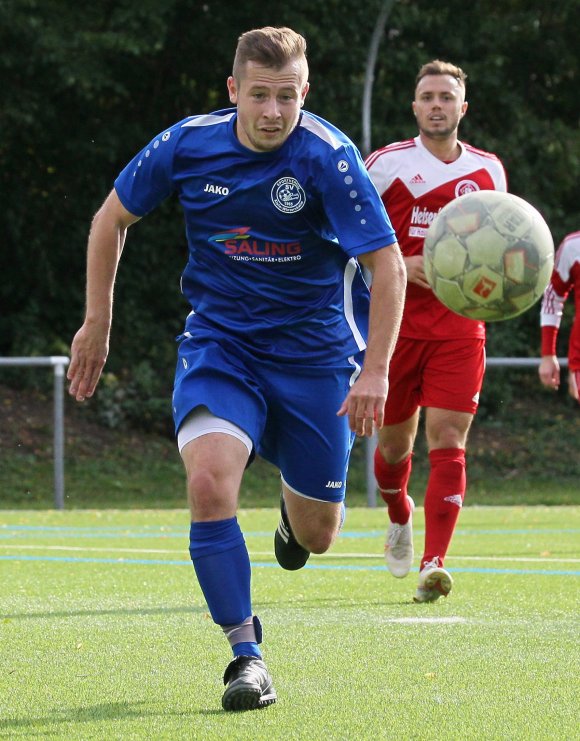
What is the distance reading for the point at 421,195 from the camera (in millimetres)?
7531

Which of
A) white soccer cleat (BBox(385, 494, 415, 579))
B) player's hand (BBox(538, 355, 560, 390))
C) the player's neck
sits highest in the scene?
the player's neck

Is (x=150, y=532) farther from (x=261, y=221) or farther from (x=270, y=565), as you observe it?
(x=261, y=221)

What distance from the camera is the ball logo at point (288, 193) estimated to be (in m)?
4.83

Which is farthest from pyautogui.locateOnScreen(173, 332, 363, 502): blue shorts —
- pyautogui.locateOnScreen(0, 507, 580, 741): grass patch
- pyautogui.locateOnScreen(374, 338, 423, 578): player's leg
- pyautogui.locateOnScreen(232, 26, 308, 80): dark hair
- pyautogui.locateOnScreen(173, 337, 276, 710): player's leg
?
pyautogui.locateOnScreen(374, 338, 423, 578): player's leg

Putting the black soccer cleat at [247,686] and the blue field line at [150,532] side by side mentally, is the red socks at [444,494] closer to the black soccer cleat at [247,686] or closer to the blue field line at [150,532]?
the black soccer cleat at [247,686]

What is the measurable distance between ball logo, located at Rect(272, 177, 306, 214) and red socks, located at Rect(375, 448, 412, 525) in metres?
3.30

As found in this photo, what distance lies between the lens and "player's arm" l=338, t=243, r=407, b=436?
4.52m

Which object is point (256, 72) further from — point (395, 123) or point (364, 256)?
point (395, 123)

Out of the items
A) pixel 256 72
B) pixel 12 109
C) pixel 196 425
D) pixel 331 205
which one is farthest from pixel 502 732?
pixel 12 109

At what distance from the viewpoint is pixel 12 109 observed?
20906 millimetres

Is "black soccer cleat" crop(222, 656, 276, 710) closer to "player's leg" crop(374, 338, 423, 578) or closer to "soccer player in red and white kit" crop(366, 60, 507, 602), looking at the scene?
"soccer player in red and white kit" crop(366, 60, 507, 602)

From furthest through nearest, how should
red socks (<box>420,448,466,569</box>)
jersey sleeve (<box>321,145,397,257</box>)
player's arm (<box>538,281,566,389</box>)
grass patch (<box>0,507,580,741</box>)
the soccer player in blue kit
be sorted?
player's arm (<box>538,281,566,389</box>) → red socks (<box>420,448,466,569</box>) → jersey sleeve (<box>321,145,397,257</box>) → the soccer player in blue kit → grass patch (<box>0,507,580,741</box>)

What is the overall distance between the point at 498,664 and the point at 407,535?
9.67 feet

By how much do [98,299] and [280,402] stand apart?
0.73 metres
